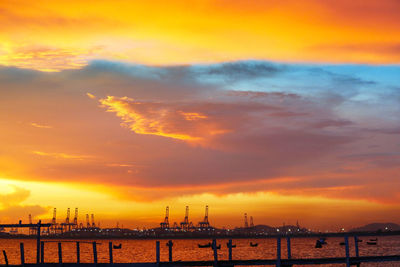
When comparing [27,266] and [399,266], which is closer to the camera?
[27,266]

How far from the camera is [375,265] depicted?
87.2 metres

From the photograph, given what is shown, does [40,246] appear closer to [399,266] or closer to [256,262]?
[256,262]

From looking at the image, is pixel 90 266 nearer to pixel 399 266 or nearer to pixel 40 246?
pixel 40 246

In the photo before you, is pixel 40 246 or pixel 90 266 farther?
pixel 40 246

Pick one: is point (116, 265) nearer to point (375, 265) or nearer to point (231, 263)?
point (231, 263)

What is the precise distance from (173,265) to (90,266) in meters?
5.45

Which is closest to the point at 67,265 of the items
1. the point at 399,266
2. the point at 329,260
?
the point at 329,260

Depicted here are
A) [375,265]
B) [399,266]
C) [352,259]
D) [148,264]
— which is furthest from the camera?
[375,265]

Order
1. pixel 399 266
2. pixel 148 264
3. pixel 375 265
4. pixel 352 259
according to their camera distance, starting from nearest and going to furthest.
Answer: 1. pixel 148 264
2. pixel 352 259
3. pixel 399 266
4. pixel 375 265

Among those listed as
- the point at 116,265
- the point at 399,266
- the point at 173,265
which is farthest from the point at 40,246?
the point at 399,266

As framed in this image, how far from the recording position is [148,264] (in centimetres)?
3478

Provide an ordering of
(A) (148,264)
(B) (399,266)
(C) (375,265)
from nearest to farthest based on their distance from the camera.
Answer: (A) (148,264) → (B) (399,266) → (C) (375,265)

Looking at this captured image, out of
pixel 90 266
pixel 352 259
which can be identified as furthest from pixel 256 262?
pixel 90 266

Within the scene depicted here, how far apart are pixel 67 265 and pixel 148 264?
5.50 meters
